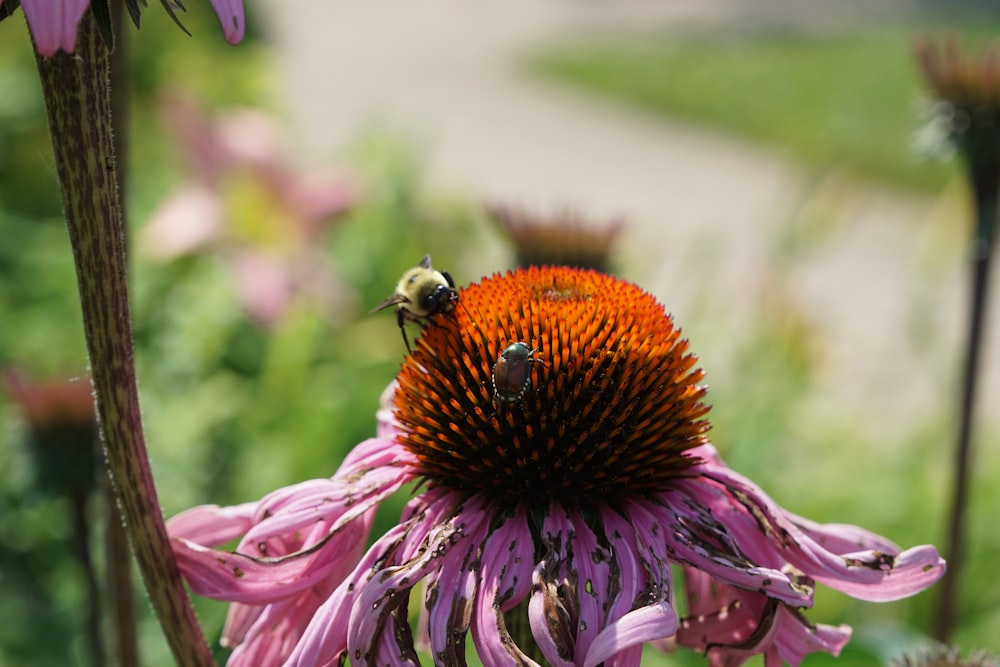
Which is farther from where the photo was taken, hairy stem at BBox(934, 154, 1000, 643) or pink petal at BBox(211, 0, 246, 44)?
hairy stem at BBox(934, 154, 1000, 643)

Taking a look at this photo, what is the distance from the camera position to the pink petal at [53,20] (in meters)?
0.50

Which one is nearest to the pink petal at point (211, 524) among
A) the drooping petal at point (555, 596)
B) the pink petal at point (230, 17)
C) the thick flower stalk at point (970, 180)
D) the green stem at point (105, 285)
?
the green stem at point (105, 285)

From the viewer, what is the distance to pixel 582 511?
2.46 ft

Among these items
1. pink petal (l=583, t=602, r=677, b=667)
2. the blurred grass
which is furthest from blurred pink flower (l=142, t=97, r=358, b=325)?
the blurred grass

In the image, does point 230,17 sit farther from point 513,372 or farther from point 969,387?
point 969,387

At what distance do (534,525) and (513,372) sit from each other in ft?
0.31

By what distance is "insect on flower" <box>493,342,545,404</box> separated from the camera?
73 centimetres

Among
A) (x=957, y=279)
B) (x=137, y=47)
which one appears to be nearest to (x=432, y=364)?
(x=137, y=47)

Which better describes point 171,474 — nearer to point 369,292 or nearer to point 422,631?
point 369,292

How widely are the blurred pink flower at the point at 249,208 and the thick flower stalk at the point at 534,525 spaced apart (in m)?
1.53

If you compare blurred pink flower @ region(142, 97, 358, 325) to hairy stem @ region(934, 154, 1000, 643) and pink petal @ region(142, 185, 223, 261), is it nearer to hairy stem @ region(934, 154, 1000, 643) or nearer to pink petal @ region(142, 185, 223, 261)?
pink petal @ region(142, 185, 223, 261)

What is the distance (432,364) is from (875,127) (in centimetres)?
552

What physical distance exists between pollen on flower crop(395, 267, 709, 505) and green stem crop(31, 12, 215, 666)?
186 millimetres

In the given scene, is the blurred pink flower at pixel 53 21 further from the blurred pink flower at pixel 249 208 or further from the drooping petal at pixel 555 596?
the blurred pink flower at pixel 249 208
